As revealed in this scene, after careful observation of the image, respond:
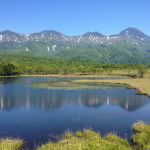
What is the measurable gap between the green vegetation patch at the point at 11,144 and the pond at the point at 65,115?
1414mm

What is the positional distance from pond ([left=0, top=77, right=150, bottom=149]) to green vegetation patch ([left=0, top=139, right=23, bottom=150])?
141cm

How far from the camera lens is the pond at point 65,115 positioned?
178 ft

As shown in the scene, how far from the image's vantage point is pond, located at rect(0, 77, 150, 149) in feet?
178

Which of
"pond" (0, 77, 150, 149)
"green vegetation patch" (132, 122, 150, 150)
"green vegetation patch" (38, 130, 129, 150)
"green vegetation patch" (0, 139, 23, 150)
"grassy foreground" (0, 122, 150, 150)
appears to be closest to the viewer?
"green vegetation patch" (38, 130, 129, 150)

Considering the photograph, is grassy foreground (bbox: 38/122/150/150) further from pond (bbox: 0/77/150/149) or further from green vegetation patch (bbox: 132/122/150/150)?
pond (bbox: 0/77/150/149)

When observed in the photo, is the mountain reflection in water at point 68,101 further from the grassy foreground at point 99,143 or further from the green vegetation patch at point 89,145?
the green vegetation patch at point 89,145

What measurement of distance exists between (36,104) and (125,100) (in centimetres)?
3058

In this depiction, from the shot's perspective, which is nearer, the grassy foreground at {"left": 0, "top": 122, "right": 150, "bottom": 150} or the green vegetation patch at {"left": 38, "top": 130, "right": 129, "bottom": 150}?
the green vegetation patch at {"left": 38, "top": 130, "right": 129, "bottom": 150}

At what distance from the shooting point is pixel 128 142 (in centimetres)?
4584

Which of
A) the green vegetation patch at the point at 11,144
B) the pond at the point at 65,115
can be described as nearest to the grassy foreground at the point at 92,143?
the green vegetation patch at the point at 11,144

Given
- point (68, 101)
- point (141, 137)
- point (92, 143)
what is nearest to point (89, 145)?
point (92, 143)

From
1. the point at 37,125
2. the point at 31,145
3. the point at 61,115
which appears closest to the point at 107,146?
the point at 31,145

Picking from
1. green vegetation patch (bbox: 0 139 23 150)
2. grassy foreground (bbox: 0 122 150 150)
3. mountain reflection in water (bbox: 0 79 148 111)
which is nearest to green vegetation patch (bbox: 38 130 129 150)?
grassy foreground (bbox: 0 122 150 150)

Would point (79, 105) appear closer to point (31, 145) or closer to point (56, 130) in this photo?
point (56, 130)
